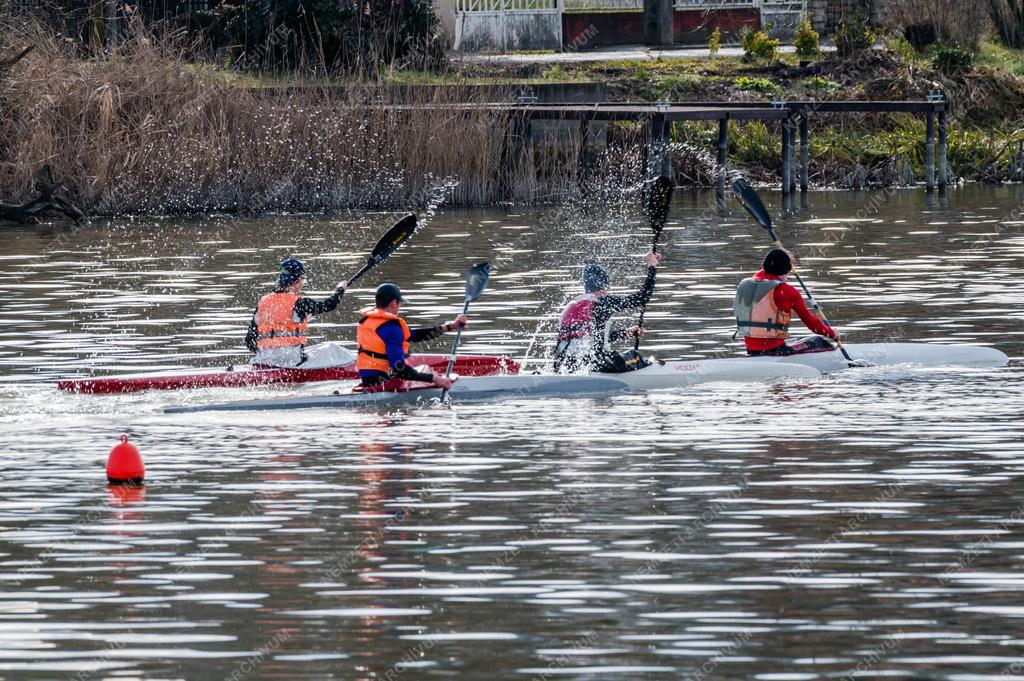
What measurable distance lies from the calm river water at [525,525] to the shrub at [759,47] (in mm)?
25407

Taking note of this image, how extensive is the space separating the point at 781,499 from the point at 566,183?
85.6ft

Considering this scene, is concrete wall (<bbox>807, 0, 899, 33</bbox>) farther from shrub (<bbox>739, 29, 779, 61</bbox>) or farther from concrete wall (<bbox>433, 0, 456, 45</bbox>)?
concrete wall (<bbox>433, 0, 456, 45</bbox>)

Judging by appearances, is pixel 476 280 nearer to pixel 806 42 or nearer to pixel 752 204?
pixel 752 204

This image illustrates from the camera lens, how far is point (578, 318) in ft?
55.0

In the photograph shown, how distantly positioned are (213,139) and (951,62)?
786 inches

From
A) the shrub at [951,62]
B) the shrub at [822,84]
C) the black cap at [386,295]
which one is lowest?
the black cap at [386,295]

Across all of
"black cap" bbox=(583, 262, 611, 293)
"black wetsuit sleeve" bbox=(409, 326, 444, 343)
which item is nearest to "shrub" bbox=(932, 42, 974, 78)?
"black cap" bbox=(583, 262, 611, 293)

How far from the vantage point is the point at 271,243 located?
30.8m

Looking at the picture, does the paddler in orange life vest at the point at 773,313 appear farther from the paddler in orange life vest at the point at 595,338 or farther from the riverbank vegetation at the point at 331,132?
the riverbank vegetation at the point at 331,132

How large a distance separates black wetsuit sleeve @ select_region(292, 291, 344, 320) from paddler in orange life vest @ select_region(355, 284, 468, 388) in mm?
989

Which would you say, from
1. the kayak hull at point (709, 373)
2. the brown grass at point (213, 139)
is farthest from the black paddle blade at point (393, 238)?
the brown grass at point (213, 139)

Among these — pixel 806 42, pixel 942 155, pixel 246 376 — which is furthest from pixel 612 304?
pixel 806 42

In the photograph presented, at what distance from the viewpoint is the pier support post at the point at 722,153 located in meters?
38.5

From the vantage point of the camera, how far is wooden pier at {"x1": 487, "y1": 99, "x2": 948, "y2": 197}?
37125 millimetres
